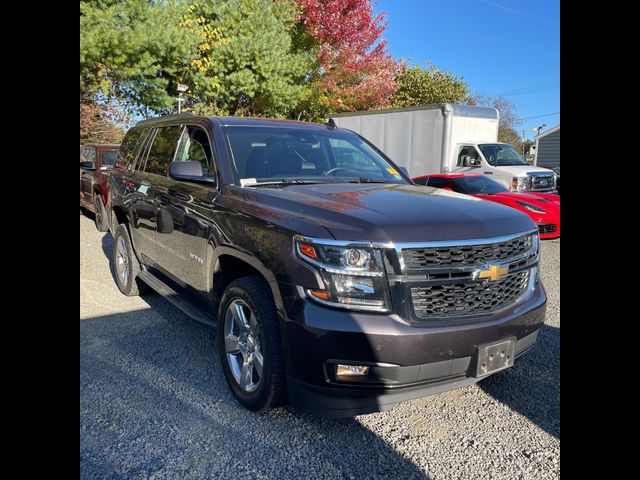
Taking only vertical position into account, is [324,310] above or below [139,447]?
above

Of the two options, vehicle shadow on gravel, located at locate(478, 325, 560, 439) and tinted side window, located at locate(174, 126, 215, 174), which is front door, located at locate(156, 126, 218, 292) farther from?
vehicle shadow on gravel, located at locate(478, 325, 560, 439)

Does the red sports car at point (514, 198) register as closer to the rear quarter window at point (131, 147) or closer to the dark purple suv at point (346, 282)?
the dark purple suv at point (346, 282)

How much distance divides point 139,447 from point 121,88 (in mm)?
14518

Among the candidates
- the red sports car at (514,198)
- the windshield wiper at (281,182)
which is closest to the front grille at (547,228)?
the red sports car at (514,198)

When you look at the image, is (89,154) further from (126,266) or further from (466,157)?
(466,157)

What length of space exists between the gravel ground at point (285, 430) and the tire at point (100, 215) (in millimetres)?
6418

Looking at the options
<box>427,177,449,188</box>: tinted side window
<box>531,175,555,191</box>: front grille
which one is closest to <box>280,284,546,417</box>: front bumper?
<box>427,177,449,188</box>: tinted side window

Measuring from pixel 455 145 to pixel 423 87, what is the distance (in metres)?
16.1

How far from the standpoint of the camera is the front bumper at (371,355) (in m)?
2.38
